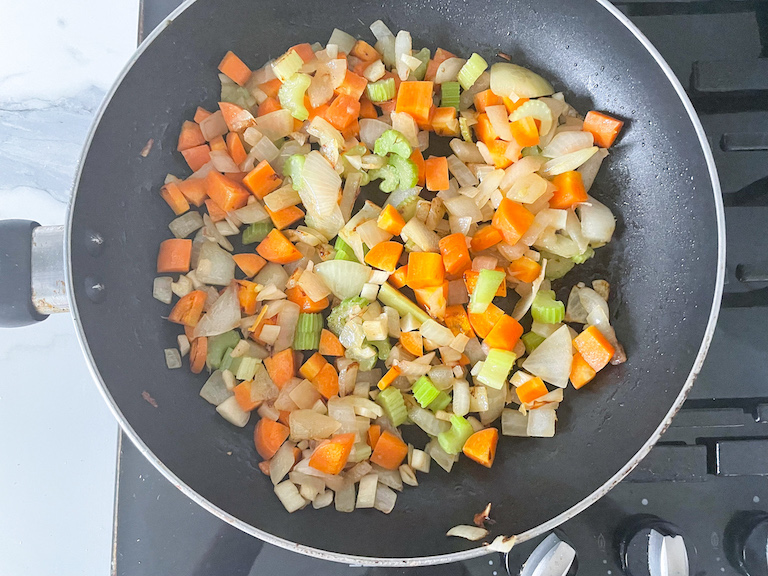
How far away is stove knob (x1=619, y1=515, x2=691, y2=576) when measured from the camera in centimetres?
111

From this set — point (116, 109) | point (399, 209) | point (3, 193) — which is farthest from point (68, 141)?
point (399, 209)

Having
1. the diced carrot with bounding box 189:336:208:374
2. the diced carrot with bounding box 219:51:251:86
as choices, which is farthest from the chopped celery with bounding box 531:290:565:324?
the diced carrot with bounding box 219:51:251:86

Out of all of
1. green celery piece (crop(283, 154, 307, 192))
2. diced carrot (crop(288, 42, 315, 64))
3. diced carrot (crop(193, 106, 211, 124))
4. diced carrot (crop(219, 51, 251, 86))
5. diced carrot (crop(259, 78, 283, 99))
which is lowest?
green celery piece (crop(283, 154, 307, 192))

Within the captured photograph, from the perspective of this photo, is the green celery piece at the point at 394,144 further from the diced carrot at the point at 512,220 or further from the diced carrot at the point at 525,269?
the diced carrot at the point at 525,269

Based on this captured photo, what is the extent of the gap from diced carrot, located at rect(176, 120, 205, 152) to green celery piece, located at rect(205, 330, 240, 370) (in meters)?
0.50

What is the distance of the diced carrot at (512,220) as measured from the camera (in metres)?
1.35

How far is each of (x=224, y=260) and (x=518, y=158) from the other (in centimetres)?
82

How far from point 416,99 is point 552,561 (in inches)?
44.7

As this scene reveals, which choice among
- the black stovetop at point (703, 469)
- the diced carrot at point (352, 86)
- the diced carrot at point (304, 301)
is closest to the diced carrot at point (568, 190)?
the black stovetop at point (703, 469)

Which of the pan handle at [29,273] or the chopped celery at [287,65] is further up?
the chopped celery at [287,65]

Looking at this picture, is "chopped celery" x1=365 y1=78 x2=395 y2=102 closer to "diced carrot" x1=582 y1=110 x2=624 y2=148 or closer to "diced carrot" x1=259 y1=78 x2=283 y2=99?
"diced carrot" x1=259 y1=78 x2=283 y2=99

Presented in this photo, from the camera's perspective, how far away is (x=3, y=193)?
4.89 ft

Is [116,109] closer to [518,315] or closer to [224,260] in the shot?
[224,260]

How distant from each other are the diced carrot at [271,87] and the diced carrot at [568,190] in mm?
776
